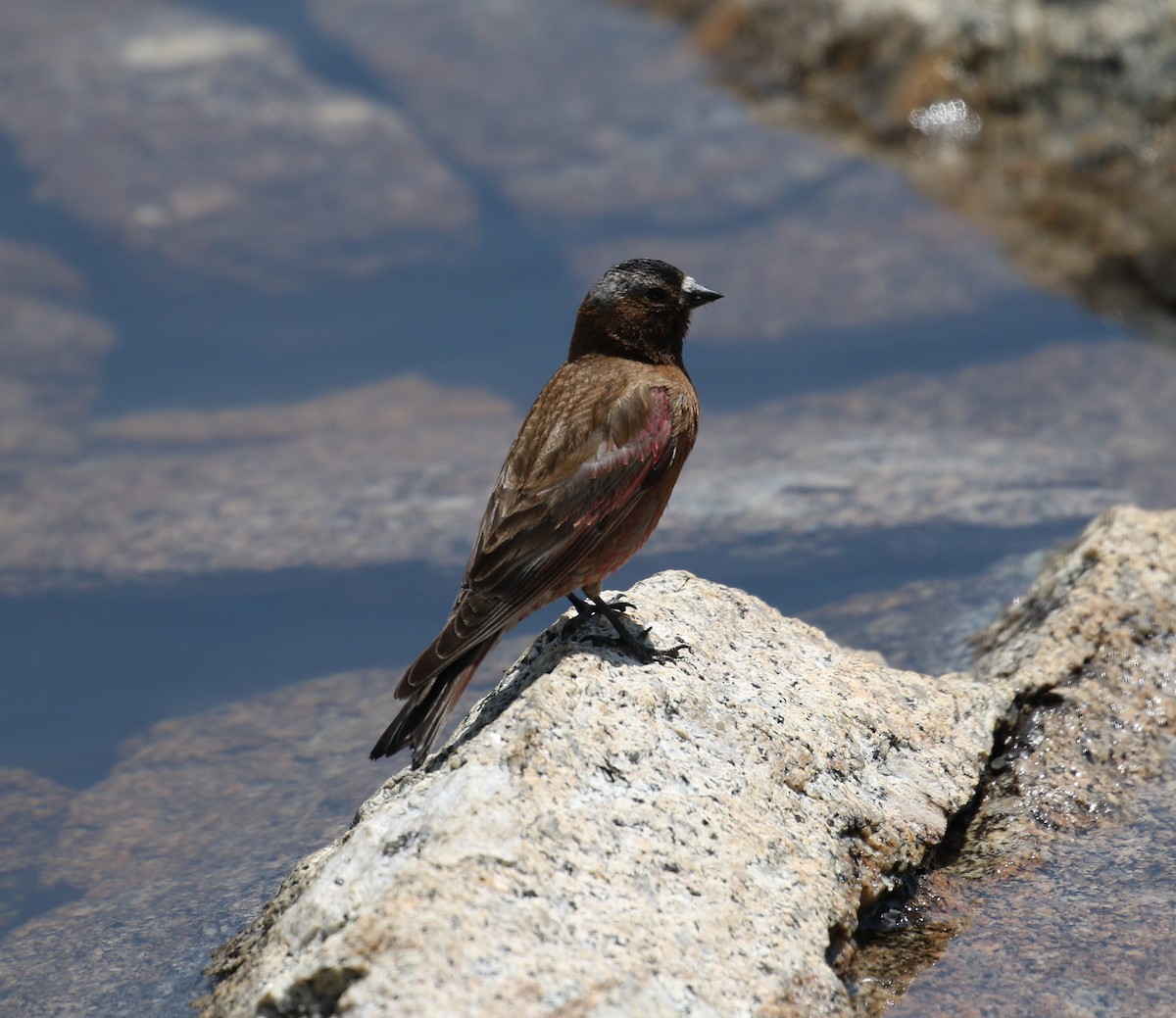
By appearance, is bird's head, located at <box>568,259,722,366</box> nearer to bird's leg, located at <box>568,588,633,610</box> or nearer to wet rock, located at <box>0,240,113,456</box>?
bird's leg, located at <box>568,588,633,610</box>

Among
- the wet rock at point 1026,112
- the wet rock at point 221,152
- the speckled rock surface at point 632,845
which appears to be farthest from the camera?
the wet rock at point 221,152

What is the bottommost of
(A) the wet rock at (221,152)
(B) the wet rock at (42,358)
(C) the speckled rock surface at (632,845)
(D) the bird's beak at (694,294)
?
(C) the speckled rock surface at (632,845)

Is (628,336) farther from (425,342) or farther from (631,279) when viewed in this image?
(425,342)

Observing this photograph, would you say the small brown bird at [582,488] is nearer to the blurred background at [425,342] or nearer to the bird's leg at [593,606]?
the bird's leg at [593,606]

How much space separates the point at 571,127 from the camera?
1128 cm

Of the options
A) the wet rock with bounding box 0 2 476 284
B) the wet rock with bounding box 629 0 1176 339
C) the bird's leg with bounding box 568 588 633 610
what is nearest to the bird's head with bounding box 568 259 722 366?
the bird's leg with bounding box 568 588 633 610

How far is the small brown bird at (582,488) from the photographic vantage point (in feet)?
12.7

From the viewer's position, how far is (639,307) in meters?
4.91

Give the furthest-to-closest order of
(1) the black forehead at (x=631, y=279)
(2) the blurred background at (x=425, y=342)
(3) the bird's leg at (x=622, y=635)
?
(2) the blurred background at (x=425, y=342)
(1) the black forehead at (x=631, y=279)
(3) the bird's leg at (x=622, y=635)

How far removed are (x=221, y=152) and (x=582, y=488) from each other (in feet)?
26.0

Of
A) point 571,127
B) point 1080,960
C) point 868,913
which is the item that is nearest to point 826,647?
point 868,913

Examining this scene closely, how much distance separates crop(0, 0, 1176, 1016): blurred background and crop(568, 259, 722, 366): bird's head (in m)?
1.98

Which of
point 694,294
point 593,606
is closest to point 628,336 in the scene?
point 694,294

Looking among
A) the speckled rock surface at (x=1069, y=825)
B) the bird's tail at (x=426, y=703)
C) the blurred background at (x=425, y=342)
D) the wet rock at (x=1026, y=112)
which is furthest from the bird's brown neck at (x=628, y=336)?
the wet rock at (x=1026, y=112)
